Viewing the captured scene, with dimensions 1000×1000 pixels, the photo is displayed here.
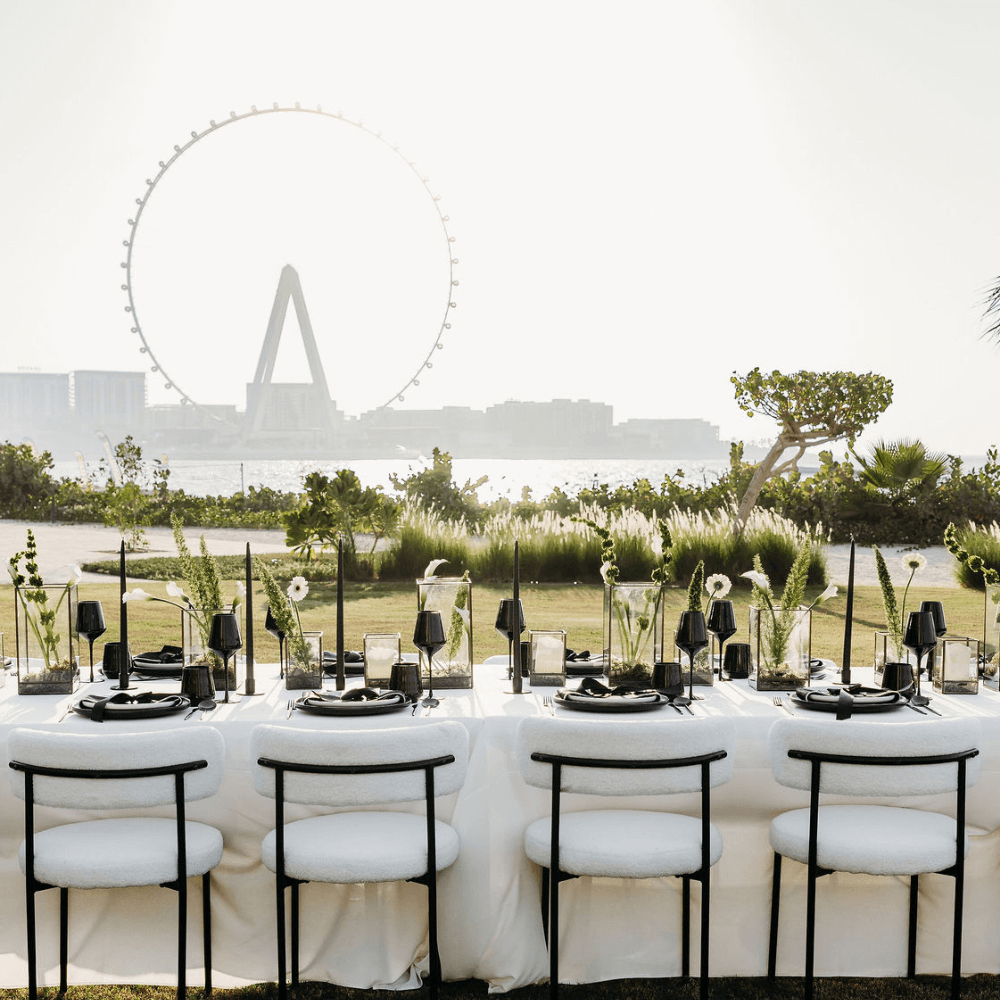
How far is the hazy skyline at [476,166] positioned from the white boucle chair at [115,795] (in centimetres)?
707

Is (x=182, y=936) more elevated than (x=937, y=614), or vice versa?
(x=937, y=614)

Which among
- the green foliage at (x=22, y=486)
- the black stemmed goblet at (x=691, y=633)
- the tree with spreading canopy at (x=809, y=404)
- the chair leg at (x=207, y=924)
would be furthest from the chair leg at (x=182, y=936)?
the green foliage at (x=22, y=486)

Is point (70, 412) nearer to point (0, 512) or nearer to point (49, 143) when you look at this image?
point (49, 143)

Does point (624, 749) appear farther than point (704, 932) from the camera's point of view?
No

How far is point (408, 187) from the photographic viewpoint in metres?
15.3

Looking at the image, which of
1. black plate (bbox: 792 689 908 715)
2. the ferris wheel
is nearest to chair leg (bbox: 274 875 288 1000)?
black plate (bbox: 792 689 908 715)

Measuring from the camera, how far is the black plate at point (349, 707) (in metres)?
2.10

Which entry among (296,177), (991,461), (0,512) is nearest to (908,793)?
(991,461)

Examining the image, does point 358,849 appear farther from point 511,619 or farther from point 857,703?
point 857,703

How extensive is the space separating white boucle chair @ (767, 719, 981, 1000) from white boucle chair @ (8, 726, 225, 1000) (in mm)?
1120

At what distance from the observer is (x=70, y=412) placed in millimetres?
41625

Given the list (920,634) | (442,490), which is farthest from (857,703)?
(442,490)

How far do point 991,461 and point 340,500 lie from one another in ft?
24.2

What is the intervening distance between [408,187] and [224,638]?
14.1 m
